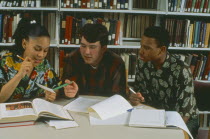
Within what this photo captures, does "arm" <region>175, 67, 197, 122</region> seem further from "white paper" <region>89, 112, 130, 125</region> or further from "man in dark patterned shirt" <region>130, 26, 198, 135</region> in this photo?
"white paper" <region>89, 112, 130, 125</region>

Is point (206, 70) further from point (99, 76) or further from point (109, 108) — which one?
point (109, 108)

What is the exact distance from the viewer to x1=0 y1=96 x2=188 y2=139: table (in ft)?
4.69

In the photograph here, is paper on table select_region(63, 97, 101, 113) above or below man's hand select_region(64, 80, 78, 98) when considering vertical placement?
below

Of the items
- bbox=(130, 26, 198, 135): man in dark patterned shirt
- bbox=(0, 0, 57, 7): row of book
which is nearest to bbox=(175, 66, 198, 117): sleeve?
bbox=(130, 26, 198, 135): man in dark patterned shirt

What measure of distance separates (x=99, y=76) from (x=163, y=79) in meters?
0.48

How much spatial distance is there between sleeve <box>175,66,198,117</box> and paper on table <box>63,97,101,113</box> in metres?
0.62

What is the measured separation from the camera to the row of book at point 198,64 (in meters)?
3.20

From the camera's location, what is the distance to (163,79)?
7.63 ft

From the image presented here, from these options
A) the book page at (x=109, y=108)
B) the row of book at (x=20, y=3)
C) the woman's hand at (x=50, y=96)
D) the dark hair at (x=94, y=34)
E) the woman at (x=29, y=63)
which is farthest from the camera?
the row of book at (x=20, y=3)

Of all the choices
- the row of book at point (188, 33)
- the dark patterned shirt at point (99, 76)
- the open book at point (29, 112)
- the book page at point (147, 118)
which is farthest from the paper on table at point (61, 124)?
the row of book at point (188, 33)

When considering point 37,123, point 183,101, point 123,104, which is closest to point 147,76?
point 183,101

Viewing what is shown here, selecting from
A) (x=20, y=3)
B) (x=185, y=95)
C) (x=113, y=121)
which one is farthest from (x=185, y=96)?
(x=20, y=3)

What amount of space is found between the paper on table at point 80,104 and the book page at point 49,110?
0.21 feet

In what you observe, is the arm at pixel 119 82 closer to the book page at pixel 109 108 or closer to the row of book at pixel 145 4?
the book page at pixel 109 108
